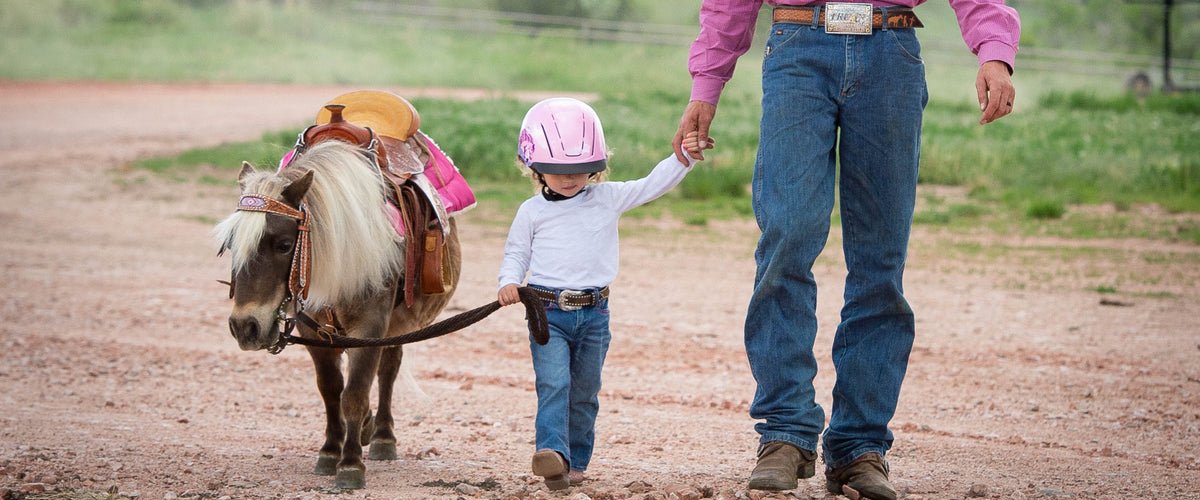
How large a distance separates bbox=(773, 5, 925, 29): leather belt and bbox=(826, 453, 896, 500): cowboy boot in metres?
1.36

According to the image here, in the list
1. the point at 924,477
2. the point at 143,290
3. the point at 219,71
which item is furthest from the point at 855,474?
the point at 219,71

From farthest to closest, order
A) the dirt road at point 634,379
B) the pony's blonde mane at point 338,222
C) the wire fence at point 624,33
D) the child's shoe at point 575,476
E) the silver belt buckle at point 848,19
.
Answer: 1. the wire fence at point 624,33
2. the dirt road at point 634,379
3. the pony's blonde mane at point 338,222
4. the child's shoe at point 575,476
5. the silver belt buckle at point 848,19

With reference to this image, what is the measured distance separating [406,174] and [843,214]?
192cm

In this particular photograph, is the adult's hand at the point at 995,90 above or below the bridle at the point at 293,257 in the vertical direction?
above

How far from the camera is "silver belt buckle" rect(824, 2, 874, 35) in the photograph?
11.1 ft

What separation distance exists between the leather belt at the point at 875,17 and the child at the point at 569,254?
51 centimetres

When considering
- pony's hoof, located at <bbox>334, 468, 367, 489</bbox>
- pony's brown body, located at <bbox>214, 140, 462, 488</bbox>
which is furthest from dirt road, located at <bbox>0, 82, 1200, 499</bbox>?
pony's brown body, located at <bbox>214, 140, 462, 488</bbox>

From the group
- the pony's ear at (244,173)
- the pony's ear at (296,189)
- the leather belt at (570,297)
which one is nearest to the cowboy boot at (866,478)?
the leather belt at (570,297)

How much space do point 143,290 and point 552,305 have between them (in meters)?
6.29

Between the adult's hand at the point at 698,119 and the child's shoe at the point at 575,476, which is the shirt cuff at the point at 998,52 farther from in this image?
the child's shoe at the point at 575,476

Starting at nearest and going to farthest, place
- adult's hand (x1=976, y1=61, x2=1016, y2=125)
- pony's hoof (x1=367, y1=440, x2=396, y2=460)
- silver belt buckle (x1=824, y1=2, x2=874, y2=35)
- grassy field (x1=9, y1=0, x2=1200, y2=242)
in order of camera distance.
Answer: adult's hand (x1=976, y1=61, x2=1016, y2=125) → silver belt buckle (x1=824, y1=2, x2=874, y2=35) → pony's hoof (x1=367, y1=440, x2=396, y2=460) → grassy field (x1=9, y1=0, x2=1200, y2=242)

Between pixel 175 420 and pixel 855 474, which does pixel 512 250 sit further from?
pixel 175 420

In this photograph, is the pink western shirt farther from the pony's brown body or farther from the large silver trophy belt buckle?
the pony's brown body

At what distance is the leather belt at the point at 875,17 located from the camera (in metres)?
3.39
